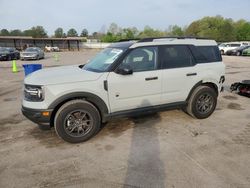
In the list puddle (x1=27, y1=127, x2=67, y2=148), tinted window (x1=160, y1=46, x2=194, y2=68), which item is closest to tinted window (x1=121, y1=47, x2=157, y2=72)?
tinted window (x1=160, y1=46, x2=194, y2=68)

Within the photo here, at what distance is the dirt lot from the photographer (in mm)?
3062

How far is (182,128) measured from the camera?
15.7ft

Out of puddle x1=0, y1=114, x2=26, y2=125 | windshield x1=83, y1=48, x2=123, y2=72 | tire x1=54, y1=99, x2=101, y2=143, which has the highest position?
windshield x1=83, y1=48, x2=123, y2=72

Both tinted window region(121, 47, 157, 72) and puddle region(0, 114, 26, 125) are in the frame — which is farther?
puddle region(0, 114, 26, 125)

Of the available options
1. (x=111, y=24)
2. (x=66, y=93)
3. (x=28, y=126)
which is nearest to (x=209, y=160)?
(x=66, y=93)

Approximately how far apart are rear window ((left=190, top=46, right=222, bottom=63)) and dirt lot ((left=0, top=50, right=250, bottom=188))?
144 centimetres

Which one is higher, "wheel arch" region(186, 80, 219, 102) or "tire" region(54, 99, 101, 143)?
"wheel arch" region(186, 80, 219, 102)

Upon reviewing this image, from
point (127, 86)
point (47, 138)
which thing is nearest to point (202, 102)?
point (127, 86)

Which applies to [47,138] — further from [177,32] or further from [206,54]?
[177,32]

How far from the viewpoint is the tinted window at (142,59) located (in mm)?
4352

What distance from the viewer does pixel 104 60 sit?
465cm

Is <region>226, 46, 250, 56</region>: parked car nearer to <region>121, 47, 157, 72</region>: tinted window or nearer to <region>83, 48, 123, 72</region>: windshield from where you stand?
<region>121, 47, 157, 72</region>: tinted window

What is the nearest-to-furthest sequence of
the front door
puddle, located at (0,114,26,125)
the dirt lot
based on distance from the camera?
the dirt lot
the front door
puddle, located at (0,114,26,125)

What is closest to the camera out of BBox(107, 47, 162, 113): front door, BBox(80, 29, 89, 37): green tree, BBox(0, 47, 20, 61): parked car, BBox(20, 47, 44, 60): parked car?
BBox(107, 47, 162, 113): front door
